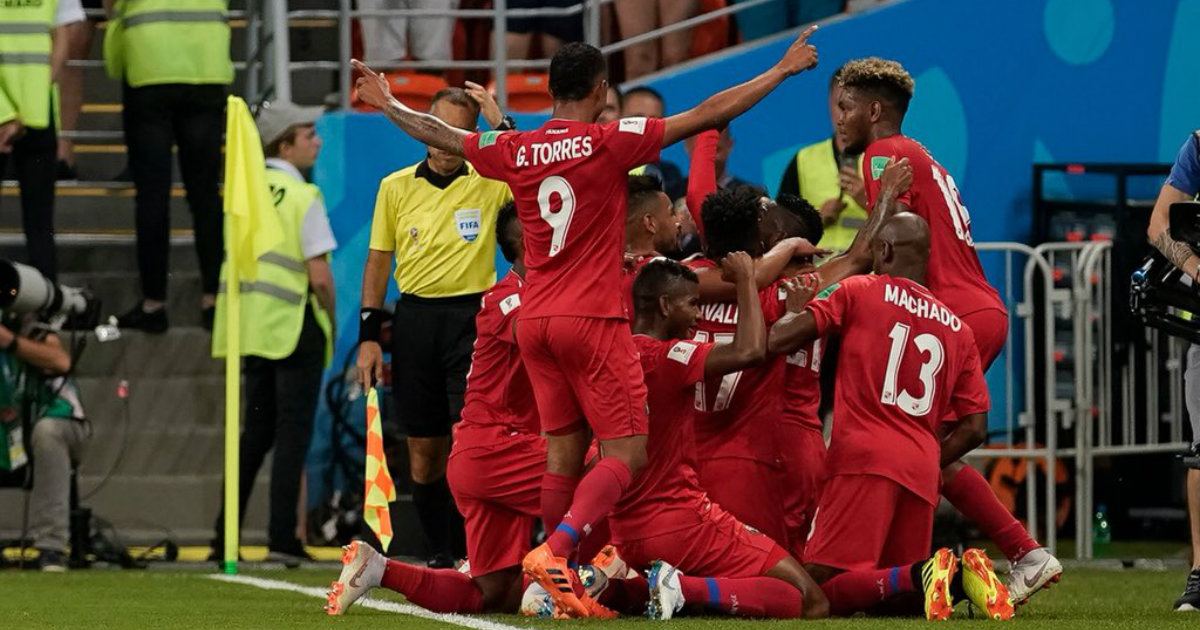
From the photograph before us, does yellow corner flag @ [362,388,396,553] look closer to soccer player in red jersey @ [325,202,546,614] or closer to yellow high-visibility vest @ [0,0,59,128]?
soccer player in red jersey @ [325,202,546,614]

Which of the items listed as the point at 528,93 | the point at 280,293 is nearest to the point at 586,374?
the point at 280,293

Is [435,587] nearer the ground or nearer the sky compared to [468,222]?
nearer the ground

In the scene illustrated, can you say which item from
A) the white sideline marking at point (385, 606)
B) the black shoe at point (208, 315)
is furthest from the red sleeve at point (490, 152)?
the black shoe at point (208, 315)

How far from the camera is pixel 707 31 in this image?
14812 millimetres

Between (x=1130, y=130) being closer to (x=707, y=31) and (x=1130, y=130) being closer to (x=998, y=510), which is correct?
(x=707, y=31)

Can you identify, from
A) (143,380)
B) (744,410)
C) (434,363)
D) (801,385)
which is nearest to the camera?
(744,410)

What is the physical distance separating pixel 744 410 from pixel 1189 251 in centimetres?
178

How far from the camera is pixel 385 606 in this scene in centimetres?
901

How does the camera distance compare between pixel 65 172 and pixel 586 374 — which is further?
pixel 65 172

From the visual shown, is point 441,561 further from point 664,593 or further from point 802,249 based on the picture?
point 664,593

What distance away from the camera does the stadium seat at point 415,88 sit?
1452 cm

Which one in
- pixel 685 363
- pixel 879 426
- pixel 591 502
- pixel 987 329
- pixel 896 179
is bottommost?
pixel 591 502

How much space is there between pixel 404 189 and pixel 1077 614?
Result: 4.07 meters

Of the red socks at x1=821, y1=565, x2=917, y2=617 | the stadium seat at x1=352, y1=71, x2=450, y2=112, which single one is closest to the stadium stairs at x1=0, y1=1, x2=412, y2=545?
the stadium seat at x1=352, y1=71, x2=450, y2=112
